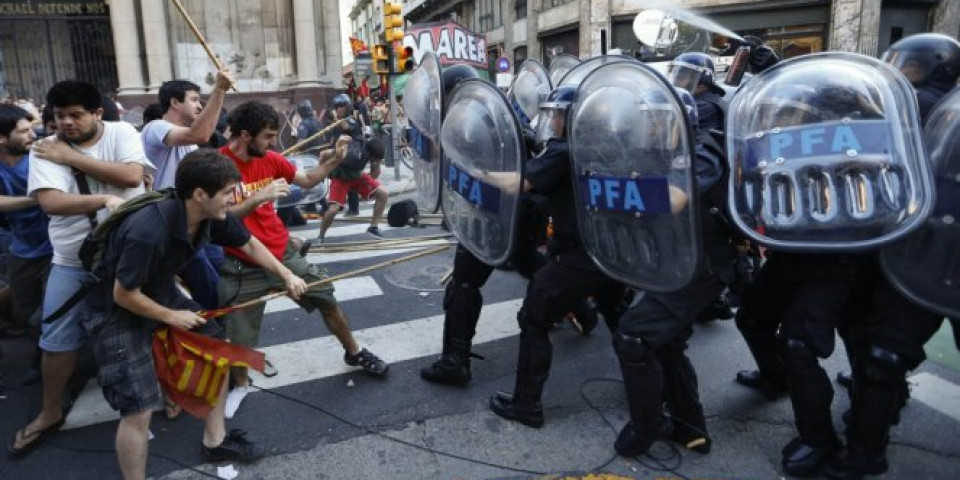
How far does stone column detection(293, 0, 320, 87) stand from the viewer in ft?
51.5

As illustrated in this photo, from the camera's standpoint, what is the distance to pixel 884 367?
268 cm

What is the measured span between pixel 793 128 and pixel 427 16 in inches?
1753

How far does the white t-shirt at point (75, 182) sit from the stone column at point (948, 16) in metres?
20.7

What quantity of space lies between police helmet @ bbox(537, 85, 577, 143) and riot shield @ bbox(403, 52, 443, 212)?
954 millimetres

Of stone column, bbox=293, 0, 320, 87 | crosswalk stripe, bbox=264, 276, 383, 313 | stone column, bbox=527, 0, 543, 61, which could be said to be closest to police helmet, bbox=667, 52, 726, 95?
crosswalk stripe, bbox=264, 276, 383, 313

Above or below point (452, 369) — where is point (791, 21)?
above

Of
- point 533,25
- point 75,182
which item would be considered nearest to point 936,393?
point 75,182

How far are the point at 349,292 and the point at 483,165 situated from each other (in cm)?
294

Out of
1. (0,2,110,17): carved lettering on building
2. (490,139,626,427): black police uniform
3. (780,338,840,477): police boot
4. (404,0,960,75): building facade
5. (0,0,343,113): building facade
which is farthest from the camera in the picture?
(404,0,960,75): building facade

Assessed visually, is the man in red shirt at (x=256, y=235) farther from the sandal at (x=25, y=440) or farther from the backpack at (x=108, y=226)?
the sandal at (x=25, y=440)

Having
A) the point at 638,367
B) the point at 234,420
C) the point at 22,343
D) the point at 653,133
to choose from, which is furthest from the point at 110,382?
the point at 22,343

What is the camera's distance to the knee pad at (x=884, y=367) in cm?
266

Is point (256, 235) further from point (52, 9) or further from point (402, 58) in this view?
point (52, 9)

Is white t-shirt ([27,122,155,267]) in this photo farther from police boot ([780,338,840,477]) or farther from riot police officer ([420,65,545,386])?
police boot ([780,338,840,477])
